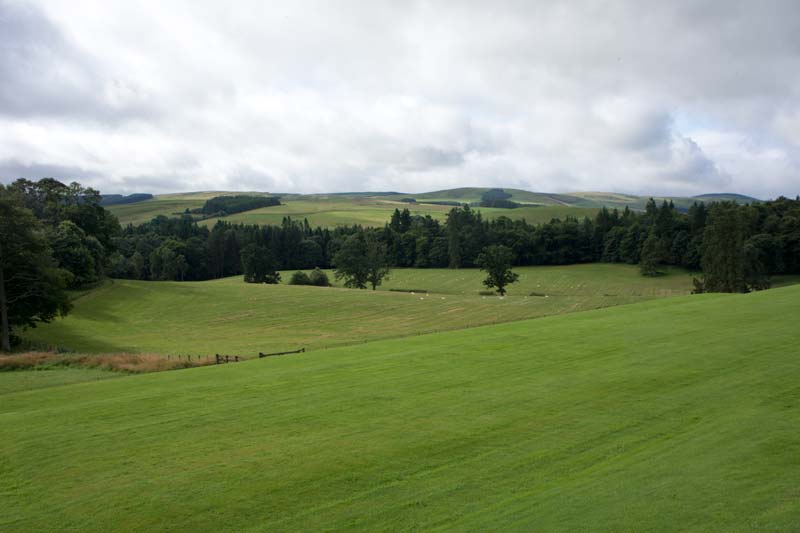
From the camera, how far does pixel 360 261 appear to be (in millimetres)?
109562

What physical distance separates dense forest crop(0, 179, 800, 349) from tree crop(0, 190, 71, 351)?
88 mm

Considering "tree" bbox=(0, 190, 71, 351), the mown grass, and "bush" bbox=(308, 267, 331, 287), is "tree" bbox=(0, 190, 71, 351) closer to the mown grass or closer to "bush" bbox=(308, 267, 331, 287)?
the mown grass

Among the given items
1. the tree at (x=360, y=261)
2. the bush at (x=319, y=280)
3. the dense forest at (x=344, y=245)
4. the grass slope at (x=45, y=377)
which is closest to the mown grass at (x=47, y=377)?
the grass slope at (x=45, y=377)

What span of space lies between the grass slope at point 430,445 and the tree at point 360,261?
81.4 m

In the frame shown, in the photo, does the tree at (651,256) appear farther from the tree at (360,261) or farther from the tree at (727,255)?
the tree at (360,261)

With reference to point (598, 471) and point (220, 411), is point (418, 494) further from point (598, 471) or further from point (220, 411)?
point (220, 411)

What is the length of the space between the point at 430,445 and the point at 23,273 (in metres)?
46.1

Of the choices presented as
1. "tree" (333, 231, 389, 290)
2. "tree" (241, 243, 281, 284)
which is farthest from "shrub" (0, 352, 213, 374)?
"tree" (241, 243, 281, 284)

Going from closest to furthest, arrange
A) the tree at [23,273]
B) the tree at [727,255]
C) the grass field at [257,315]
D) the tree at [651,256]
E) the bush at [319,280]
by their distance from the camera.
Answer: the tree at [23,273], the grass field at [257,315], the tree at [727,255], the bush at [319,280], the tree at [651,256]

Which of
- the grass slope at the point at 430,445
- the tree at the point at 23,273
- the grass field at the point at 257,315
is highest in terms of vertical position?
the tree at the point at 23,273

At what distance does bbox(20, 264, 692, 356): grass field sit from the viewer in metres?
51.9

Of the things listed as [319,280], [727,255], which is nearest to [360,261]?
[319,280]

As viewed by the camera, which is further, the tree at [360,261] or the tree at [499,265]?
the tree at [360,261]

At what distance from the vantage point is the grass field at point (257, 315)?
170ft
